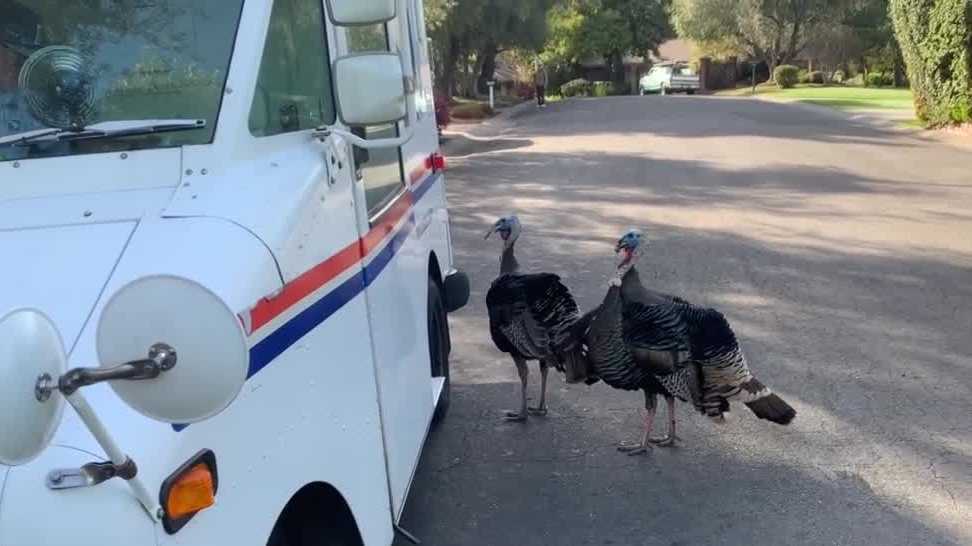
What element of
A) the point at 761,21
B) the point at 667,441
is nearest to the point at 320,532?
the point at 667,441

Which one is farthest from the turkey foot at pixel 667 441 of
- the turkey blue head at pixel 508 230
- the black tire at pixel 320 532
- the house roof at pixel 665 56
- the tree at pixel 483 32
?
the house roof at pixel 665 56

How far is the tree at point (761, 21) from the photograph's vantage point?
53.7 m

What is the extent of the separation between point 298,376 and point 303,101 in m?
1.06

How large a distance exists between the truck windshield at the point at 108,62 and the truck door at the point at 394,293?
70 centimetres

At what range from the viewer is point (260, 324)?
8.46 ft

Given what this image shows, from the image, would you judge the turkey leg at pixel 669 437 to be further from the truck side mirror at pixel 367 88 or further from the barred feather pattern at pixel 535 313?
the truck side mirror at pixel 367 88

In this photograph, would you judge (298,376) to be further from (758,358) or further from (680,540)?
(758,358)

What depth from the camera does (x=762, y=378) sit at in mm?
6699

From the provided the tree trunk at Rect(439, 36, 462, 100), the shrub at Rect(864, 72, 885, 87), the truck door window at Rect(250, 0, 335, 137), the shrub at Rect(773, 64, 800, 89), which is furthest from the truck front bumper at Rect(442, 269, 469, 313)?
the shrub at Rect(864, 72, 885, 87)

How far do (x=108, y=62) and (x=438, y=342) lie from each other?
301cm

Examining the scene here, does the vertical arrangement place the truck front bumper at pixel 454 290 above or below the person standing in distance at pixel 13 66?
below

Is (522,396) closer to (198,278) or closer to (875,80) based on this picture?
(198,278)

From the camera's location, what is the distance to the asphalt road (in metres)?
4.88

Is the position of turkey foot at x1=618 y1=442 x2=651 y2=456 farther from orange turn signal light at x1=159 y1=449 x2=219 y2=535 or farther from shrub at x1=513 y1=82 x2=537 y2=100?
shrub at x1=513 y1=82 x2=537 y2=100
